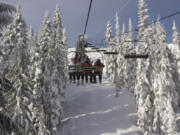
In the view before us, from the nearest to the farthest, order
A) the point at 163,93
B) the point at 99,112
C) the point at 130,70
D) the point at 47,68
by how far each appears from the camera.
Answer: the point at 47,68, the point at 163,93, the point at 99,112, the point at 130,70

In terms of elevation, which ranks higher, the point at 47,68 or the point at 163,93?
the point at 47,68

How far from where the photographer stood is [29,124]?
65.1 feet

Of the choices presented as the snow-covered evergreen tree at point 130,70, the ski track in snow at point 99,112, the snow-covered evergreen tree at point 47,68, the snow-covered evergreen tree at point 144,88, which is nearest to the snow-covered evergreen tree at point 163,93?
the snow-covered evergreen tree at point 144,88

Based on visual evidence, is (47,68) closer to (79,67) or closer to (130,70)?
(79,67)

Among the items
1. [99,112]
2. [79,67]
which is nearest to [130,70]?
[99,112]

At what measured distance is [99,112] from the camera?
2069 inches

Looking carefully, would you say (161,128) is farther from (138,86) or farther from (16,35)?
(16,35)

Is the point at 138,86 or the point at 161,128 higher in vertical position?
the point at 138,86

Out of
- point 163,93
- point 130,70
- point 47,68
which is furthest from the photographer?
point 130,70

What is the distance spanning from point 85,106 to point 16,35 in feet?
93.3

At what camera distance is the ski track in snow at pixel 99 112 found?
4566 cm

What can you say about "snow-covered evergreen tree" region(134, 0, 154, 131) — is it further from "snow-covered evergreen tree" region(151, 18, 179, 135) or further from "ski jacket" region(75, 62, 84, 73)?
"ski jacket" region(75, 62, 84, 73)

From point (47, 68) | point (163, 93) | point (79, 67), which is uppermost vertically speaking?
point (79, 67)

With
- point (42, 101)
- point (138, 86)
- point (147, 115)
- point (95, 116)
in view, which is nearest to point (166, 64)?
point (138, 86)
